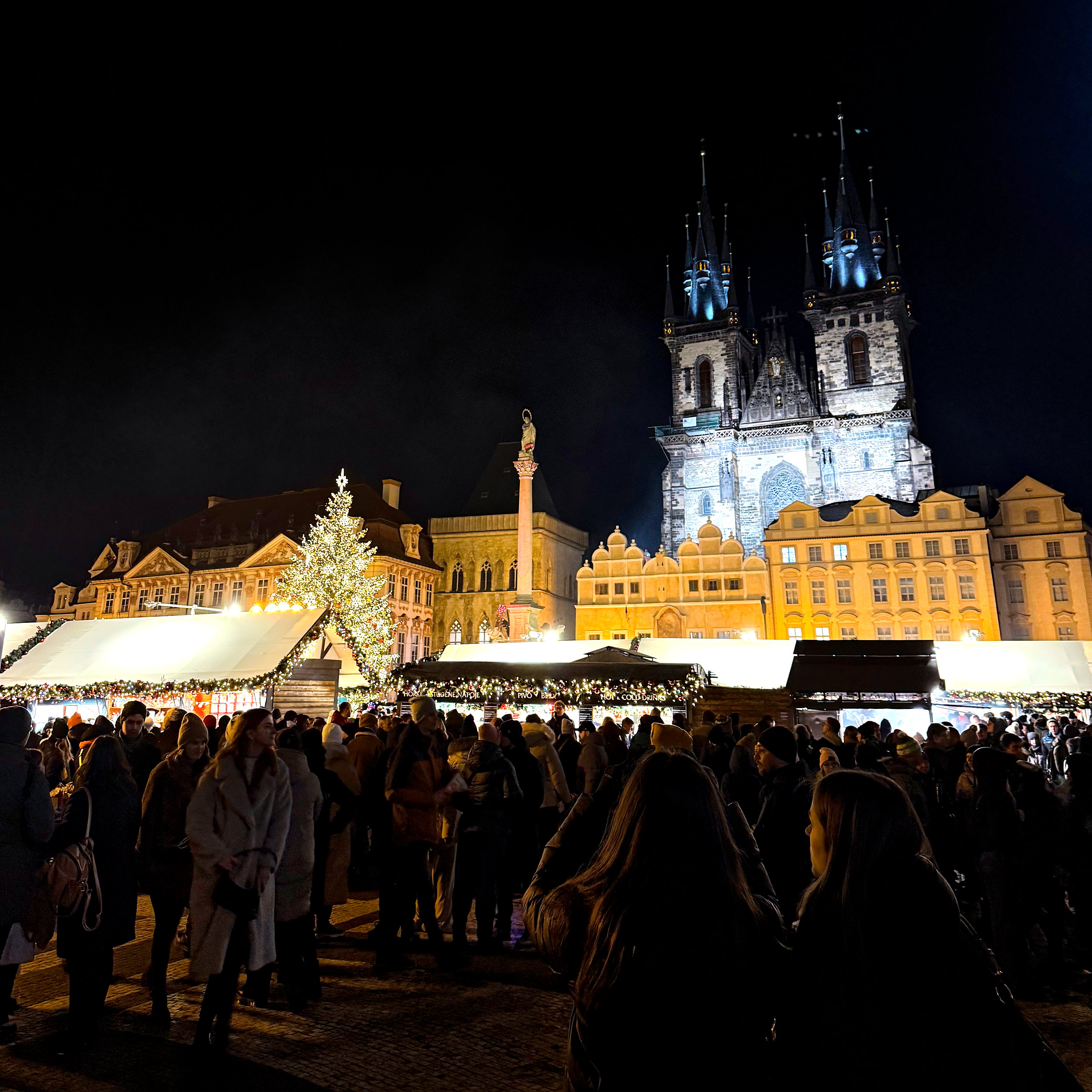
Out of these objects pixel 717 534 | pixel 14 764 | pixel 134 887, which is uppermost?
pixel 717 534

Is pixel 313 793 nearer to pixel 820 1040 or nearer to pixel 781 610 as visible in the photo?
pixel 820 1040

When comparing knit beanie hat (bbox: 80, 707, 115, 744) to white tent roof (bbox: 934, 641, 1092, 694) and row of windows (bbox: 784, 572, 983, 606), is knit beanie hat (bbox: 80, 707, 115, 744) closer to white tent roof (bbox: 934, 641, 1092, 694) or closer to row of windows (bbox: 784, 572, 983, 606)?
white tent roof (bbox: 934, 641, 1092, 694)

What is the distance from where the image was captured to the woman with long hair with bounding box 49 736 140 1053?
4.29 meters

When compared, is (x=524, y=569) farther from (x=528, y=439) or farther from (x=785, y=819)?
(x=785, y=819)

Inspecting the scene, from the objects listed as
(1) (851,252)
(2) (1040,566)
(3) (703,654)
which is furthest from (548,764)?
(1) (851,252)

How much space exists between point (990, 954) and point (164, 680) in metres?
16.2

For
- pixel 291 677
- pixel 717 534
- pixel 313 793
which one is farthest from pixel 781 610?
pixel 313 793

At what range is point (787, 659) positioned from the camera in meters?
22.2

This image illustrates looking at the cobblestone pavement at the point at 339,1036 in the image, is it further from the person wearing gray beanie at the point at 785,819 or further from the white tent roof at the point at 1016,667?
the white tent roof at the point at 1016,667

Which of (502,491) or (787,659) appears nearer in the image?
(787,659)

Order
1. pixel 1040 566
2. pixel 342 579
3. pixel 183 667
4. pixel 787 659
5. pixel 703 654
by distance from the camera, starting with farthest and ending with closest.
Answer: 1. pixel 1040 566
2. pixel 342 579
3. pixel 703 654
4. pixel 787 659
5. pixel 183 667

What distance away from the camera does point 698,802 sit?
192 centimetres

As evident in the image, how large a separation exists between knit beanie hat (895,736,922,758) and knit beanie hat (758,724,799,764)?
2.38m

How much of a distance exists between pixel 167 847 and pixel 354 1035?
1.61 meters
